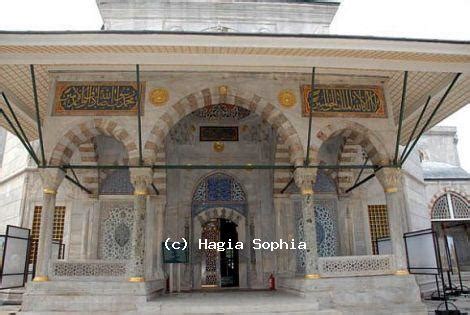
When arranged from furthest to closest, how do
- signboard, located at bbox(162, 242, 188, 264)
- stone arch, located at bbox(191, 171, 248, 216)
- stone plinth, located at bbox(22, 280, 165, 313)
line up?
stone arch, located at bbox(191, 171, 248, 216) → signboard, located at bbox(162, 242, 188, 264) → stone plinth, located at bbox(22, 280, 165, 313)

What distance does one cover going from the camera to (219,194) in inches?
383

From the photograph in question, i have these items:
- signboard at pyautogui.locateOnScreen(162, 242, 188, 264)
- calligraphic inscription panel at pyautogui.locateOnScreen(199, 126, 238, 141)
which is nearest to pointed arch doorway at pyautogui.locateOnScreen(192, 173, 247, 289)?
signboard at pyautogui.locateOnScreen(162, 242, 188, 264)

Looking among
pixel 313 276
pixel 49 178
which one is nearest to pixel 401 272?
pixel 313 276

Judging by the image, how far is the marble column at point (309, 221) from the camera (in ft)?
22.0

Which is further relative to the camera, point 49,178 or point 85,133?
point 85,133

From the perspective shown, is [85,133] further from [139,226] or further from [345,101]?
[345,101]

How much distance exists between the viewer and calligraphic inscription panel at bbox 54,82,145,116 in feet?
23.4

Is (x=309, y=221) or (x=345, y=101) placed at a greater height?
(x=345, y=101)

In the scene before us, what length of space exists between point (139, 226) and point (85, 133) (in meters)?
1.98

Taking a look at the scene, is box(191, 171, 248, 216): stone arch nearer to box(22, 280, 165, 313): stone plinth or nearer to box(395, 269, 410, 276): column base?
box(22, 280, 165, 313): stone plinth

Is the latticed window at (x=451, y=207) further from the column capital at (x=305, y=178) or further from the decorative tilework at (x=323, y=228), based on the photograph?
the column capital at (x=305, y=178)

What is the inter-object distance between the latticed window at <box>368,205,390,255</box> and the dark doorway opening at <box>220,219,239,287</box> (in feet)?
11.9

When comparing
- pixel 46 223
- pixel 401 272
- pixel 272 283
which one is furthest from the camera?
pixel 272 283

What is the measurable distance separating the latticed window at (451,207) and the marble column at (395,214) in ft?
34.0
